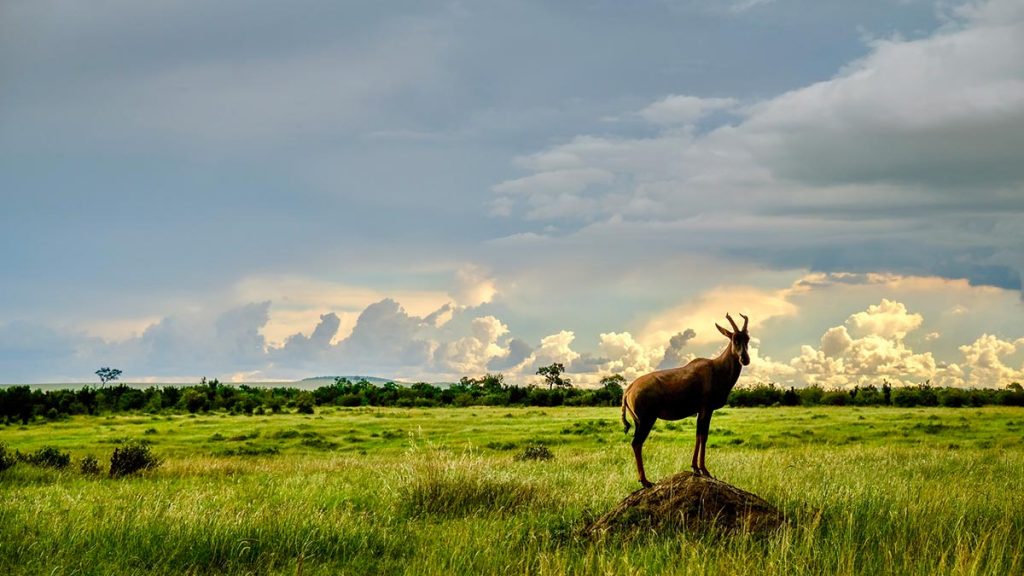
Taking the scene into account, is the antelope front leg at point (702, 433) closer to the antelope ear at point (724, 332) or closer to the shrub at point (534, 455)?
the antelope ear at point (724, 332)

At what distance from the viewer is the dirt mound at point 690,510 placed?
10633mm

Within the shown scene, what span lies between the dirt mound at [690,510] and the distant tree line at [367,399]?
56.2 m

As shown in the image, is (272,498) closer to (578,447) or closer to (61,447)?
(578,447)

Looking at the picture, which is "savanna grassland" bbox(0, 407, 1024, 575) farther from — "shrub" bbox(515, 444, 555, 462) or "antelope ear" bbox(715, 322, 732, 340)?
"antelope ear" bbox(715, 322, 732, 340)

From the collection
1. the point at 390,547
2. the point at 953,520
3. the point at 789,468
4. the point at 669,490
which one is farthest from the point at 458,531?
the point at 789,468

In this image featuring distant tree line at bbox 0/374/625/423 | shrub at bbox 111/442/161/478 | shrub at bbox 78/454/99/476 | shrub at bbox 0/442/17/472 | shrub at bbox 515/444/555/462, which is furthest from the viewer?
distant tree line at bbox 0/374/625/423

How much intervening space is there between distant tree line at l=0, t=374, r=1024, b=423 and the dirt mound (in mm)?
56218

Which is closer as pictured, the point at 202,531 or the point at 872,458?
the point at 202,531

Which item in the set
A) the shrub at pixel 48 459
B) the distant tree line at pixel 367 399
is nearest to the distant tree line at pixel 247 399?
the distant tree line at pixel 367 399

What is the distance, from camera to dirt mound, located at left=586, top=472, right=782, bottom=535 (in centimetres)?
1063

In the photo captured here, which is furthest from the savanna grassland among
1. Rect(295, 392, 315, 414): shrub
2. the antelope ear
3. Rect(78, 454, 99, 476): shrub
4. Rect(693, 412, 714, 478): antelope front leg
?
Rect(295, 392, 315, 414): shrub

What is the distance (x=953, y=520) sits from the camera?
Answer: 38.9 feet

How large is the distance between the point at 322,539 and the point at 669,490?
4947 mm

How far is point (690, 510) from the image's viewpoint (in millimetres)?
10859
